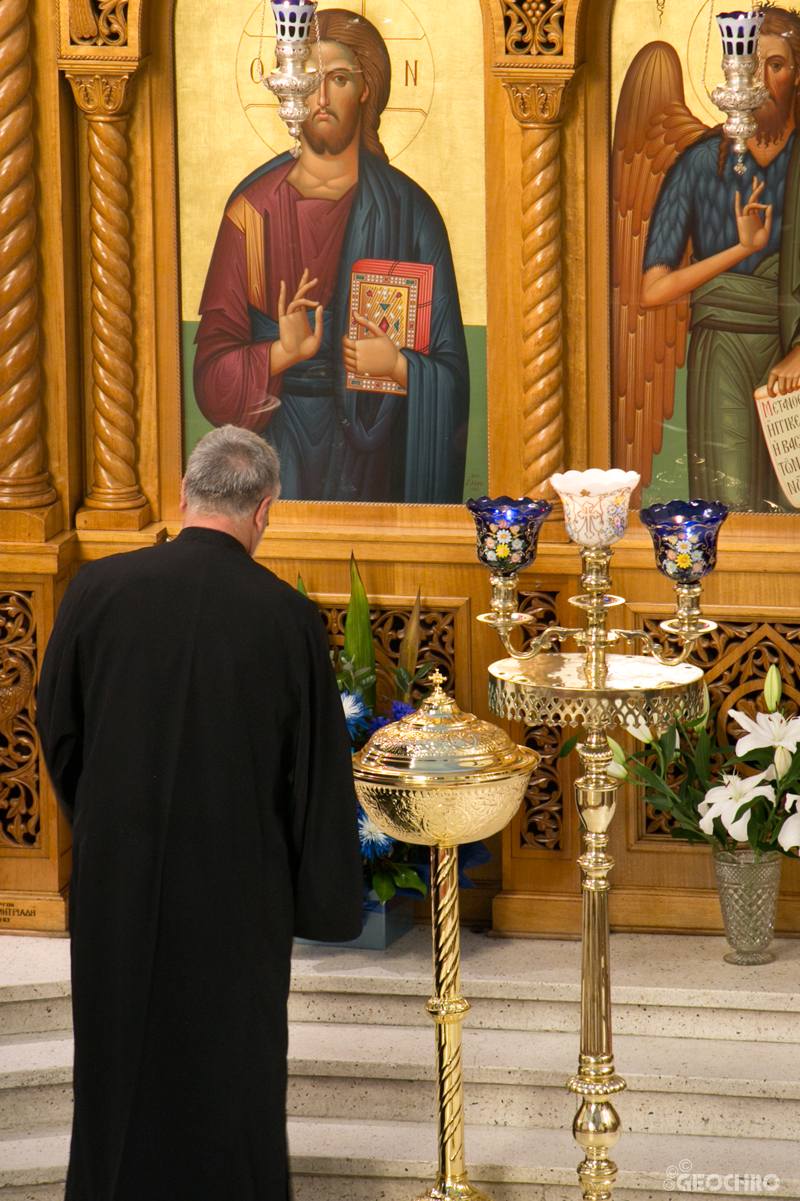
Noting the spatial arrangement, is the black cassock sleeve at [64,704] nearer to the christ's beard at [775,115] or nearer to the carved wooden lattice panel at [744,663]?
the carved wooden lattice panel at [744,663]

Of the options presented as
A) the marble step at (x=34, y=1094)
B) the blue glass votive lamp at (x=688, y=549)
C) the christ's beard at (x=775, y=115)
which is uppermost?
the christ's beard at (x=775, y=115)

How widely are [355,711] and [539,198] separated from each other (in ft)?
5.12

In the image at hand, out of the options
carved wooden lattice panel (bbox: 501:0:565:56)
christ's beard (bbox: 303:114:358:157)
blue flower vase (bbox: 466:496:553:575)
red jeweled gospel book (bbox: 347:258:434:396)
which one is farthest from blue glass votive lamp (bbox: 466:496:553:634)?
christ's beard (bbox: 303:114:358:157)

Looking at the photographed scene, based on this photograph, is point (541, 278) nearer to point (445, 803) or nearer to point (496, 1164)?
point (445, 803)

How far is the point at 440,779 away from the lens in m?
3.43

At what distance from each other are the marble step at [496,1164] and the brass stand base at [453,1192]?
0.32 meters

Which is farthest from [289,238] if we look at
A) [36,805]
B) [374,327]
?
[36,805]

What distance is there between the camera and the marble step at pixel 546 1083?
13.5 feet

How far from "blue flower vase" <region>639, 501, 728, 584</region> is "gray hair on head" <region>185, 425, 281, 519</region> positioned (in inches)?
31.5

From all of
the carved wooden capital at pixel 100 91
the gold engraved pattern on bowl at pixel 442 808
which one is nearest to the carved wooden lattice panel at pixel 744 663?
the gold engraved pattern on bowl at pixel 442 808

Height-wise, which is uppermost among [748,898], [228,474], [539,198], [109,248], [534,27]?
[534,27]

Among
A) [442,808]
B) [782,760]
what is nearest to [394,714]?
[782,760]

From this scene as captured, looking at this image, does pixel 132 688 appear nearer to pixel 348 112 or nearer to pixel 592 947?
pixel 592 947

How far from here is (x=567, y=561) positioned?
15.5 ft
